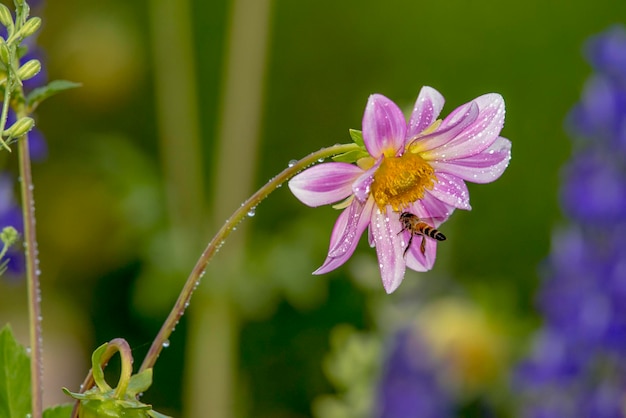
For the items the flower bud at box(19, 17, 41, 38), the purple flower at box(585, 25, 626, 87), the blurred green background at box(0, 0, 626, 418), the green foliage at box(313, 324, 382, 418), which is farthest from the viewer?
the blurred green background at box(0, 0, 626, 418)

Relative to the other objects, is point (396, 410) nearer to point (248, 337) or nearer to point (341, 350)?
point (341, 350)

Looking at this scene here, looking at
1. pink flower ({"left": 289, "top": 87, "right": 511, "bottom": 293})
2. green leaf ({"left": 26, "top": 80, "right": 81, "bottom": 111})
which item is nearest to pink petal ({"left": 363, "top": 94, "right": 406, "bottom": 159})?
pink flower ({"left": 289, "top": 87, "right": 511, "bottom": 293})

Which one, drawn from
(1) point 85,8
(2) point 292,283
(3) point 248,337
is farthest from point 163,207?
(1) point 85,8

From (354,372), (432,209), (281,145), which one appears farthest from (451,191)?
(281,145)

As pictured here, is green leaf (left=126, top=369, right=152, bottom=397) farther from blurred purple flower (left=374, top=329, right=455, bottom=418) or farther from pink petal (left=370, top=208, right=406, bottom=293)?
blurred purple flower (left=374, top=329, right=455, bottom=418)

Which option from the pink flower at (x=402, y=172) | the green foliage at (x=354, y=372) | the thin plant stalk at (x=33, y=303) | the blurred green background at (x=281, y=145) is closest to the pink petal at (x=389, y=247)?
the pink flower at (x=402, y=172)

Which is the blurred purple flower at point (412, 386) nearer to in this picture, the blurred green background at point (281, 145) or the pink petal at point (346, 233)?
the blurred green background at point (281, 145)
